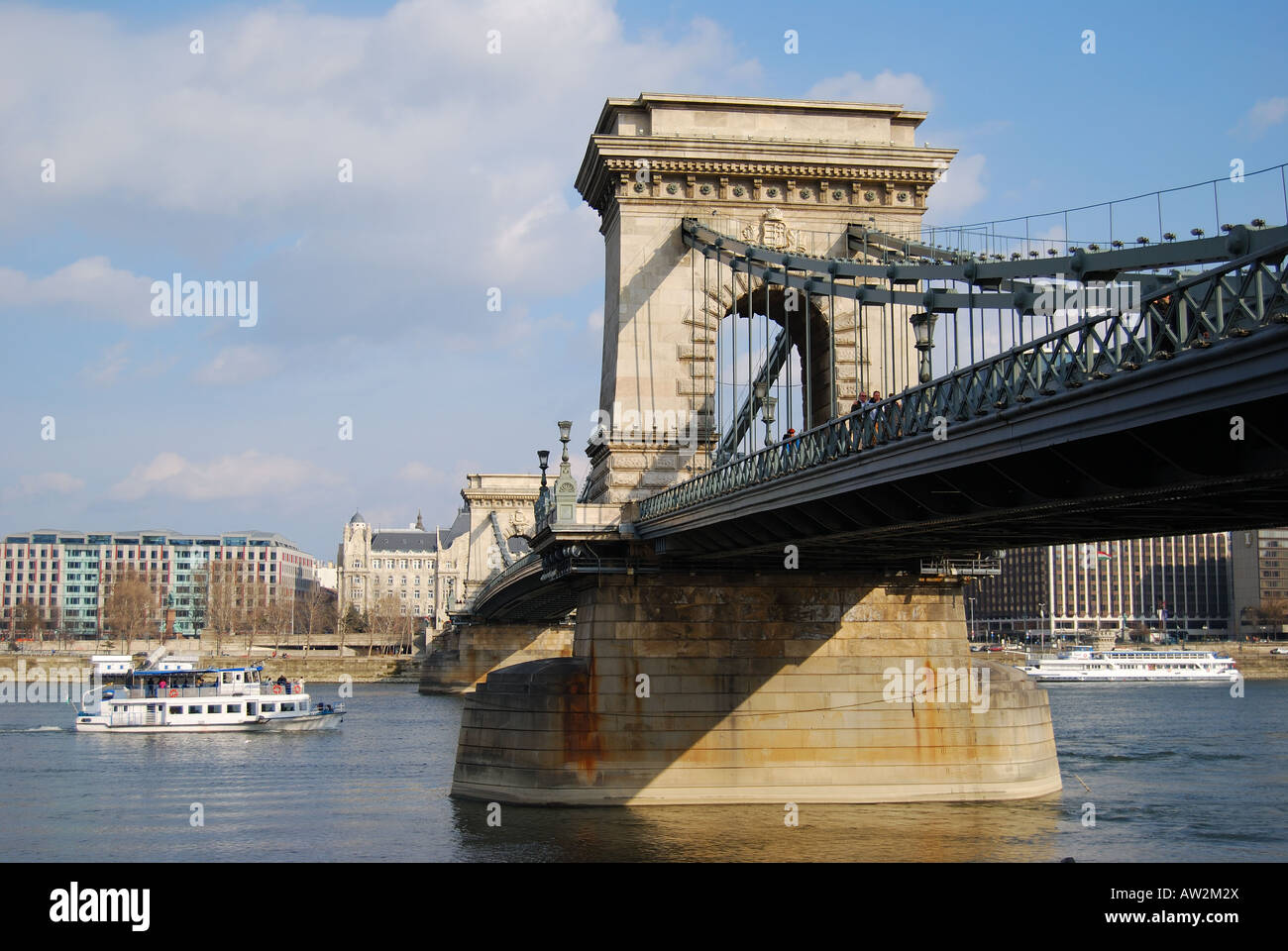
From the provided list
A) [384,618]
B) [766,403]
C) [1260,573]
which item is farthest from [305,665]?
[1260,573]

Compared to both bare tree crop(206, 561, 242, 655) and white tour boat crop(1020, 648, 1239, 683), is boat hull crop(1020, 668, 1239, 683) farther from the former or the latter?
bare tree crop(206, 561, 242, 655)

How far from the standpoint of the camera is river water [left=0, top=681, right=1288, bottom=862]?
1348 inches

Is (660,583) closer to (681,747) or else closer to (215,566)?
(681,747)

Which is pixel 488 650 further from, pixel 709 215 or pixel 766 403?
pixel 766 403

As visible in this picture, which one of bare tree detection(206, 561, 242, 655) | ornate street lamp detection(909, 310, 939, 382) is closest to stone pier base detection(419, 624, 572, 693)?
bare tree detection(206, 561, 242, 655)

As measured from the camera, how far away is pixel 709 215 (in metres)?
46.3

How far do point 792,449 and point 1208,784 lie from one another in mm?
26792

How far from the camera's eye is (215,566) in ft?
655

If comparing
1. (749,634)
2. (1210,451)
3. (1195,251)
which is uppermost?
(1195,251)

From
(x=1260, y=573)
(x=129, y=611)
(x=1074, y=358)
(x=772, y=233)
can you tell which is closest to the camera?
(x=1074, y=358)

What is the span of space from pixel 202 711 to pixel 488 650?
39.9 metres

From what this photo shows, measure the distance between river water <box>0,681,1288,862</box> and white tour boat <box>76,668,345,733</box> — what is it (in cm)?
763
